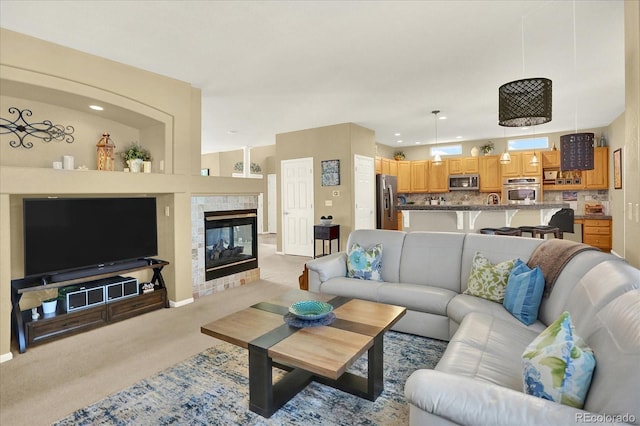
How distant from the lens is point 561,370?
→ 3.95ft

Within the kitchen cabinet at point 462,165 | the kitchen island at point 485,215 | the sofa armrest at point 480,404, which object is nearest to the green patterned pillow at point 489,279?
the sofa armrest at point 480,404

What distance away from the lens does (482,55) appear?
354 cm

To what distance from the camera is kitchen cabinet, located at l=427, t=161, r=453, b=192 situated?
28.2 feet

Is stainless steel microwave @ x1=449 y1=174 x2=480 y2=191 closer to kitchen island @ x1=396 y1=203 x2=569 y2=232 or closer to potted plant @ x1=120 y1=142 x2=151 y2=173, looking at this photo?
kitchen island @ x1=396 y1=203 x2=569 y2=232

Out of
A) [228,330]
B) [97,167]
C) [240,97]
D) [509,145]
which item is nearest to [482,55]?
[240,97]

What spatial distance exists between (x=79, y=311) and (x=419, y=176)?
786 centimetres

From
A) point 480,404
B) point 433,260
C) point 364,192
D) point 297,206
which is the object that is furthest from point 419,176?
point 480,404

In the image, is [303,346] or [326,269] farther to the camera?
[326,269]

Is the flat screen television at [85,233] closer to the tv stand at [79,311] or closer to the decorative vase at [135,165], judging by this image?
the tv stand at [79,311]

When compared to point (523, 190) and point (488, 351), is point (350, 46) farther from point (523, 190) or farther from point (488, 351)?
point (523, 190)

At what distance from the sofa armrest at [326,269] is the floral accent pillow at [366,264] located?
0.10 m

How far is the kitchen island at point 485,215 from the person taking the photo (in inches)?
178

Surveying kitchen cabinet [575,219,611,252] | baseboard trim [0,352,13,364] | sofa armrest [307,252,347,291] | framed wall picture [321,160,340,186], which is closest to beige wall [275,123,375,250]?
framed wall picture [321,160,340,186]

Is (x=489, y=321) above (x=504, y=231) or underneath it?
underneath
